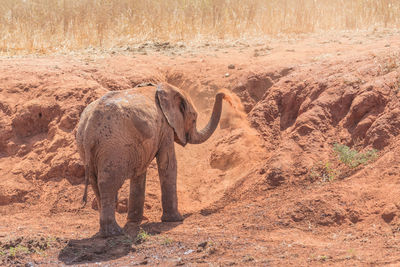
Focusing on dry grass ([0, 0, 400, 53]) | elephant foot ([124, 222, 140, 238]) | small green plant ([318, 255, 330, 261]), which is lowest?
elephant foot ([124, 222, 140, 238])

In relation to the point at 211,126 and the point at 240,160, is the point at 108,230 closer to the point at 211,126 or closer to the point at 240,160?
the point at 211,126

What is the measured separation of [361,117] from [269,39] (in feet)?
17.4

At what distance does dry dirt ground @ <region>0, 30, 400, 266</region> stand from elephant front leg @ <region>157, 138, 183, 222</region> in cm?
23

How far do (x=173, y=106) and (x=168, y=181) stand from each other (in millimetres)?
1126

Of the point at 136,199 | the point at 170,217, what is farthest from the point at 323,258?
the point at 136,199

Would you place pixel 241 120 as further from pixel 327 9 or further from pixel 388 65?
pixel 327 9

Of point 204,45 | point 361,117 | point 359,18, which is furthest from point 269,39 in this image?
point 361,117

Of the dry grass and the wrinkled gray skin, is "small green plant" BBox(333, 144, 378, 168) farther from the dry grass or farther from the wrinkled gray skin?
the dry grass

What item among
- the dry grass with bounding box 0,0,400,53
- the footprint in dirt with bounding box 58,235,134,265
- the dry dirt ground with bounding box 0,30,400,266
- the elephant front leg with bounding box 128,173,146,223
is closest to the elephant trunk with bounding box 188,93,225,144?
the dry dirt ground with bounding box 0,30,400,266

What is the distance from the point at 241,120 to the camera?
10789mm

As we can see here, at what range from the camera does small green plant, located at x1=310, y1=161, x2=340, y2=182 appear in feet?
27.7

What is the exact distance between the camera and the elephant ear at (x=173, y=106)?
8391 mm

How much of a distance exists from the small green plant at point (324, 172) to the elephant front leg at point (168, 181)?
207 cm

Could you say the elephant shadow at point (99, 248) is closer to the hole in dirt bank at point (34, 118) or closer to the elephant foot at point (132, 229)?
the elephant foot at point (132, 229)
